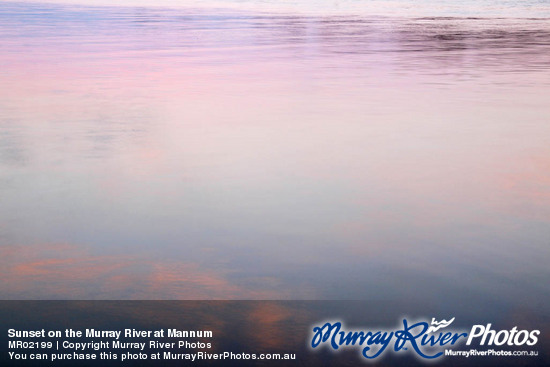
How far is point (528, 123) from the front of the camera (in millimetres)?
7277

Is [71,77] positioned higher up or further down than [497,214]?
higher up

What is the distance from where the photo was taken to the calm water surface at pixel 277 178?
13.3 feet

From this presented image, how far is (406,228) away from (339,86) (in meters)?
4.70

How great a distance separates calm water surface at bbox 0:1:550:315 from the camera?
4.05m

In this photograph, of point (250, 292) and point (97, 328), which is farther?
point (250, 292)

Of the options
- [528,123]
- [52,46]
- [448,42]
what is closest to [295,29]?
[448,42]

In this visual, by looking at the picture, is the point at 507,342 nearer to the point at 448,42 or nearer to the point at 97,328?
the point at 97,328

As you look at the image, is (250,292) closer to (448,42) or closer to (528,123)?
(528,123)

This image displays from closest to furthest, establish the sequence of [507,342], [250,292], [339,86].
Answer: [507,342], [250,292], [339,86]

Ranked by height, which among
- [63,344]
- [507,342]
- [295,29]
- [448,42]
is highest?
[295,29]

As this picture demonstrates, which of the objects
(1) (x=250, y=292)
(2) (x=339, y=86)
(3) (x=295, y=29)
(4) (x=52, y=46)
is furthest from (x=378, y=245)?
(3) (x=295, y=29)

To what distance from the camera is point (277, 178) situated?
18.3 ft

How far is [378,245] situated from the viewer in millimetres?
4410

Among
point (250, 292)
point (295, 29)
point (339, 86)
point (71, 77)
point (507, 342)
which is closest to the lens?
point (507, 342)
